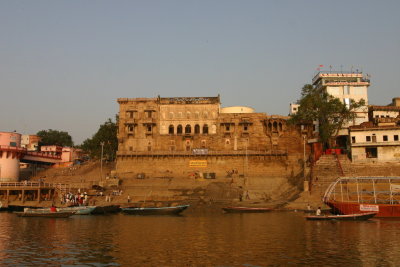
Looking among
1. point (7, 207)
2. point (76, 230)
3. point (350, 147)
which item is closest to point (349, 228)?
point (76, 230)

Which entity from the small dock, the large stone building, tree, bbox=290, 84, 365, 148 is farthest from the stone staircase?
the small dock

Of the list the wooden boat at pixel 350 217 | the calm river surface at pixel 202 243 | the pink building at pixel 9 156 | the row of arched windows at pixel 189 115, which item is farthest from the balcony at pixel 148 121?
the wooden boat at pixel 350 217

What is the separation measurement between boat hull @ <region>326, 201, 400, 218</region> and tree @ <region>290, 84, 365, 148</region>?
22.9 meters

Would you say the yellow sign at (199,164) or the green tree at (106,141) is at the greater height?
the green tree at (106,141)

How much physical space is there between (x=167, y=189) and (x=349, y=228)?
32.1m

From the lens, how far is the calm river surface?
19.7m

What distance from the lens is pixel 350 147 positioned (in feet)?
189

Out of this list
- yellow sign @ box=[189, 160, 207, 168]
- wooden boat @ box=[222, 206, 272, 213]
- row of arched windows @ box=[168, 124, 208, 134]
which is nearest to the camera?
wooden boat @ box=[222, 206, 272, 213]

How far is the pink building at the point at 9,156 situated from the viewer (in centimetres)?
6544

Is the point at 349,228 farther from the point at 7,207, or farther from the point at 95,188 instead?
the point at 7,207

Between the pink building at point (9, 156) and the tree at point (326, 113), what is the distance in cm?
4599

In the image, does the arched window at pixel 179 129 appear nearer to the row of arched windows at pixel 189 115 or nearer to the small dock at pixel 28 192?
the row of arched windows at pixel 189 115

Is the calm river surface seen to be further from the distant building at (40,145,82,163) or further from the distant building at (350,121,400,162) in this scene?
the distant building at (40,145,82,163)

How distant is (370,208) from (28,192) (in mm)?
45723
